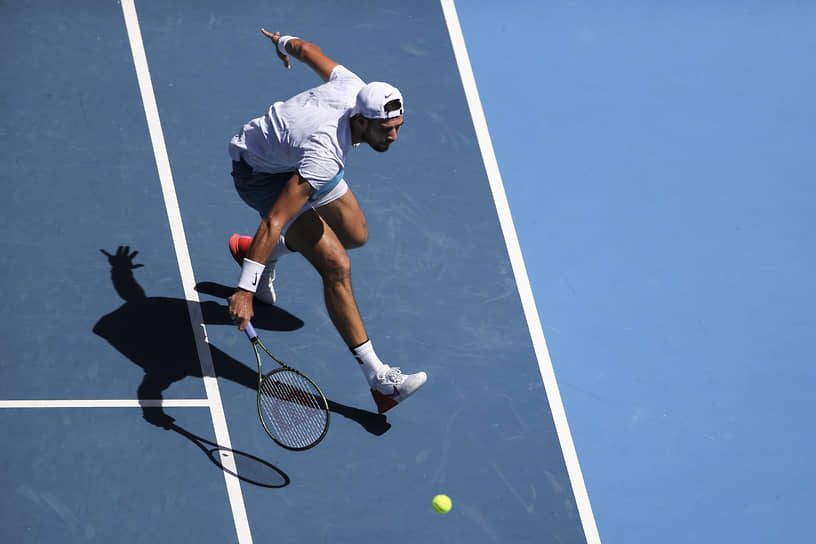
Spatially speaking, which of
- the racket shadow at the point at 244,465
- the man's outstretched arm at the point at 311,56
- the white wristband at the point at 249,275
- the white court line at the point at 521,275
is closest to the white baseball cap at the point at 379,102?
the man's outstretched arm at the point at 311,56

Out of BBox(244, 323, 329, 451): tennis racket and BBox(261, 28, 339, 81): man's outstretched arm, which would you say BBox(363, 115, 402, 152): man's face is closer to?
BBox(261, 28, 339, 81): man's outstretched arm

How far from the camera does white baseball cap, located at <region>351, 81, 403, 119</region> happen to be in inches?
214

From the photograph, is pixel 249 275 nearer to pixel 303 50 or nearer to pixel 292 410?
pixel 292 410

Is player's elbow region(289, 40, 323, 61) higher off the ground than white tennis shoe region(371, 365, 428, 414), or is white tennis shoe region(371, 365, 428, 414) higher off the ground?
player's elbow region(289, 40, 323, 61)

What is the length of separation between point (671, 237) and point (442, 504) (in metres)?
2.88

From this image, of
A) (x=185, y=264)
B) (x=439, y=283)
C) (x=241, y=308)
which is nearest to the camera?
(x=241, y=308)

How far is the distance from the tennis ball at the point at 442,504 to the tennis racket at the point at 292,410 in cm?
80

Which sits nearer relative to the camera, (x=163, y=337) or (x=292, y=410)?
(x=292, y=410)

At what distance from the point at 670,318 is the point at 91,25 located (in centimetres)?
489

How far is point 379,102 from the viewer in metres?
5.44

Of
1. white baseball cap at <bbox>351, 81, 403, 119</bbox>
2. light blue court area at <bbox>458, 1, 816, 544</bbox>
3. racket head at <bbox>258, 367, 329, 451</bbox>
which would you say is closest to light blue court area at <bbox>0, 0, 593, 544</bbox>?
racket head at <bbox>258, 367, 329, 451</bbox>

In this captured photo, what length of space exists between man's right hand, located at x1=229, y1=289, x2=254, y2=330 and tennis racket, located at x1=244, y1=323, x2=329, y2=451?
2.10 ft

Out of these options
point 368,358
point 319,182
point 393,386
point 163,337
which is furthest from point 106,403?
point 319,182

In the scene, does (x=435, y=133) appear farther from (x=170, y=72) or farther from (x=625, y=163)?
(x=170, y=72)
